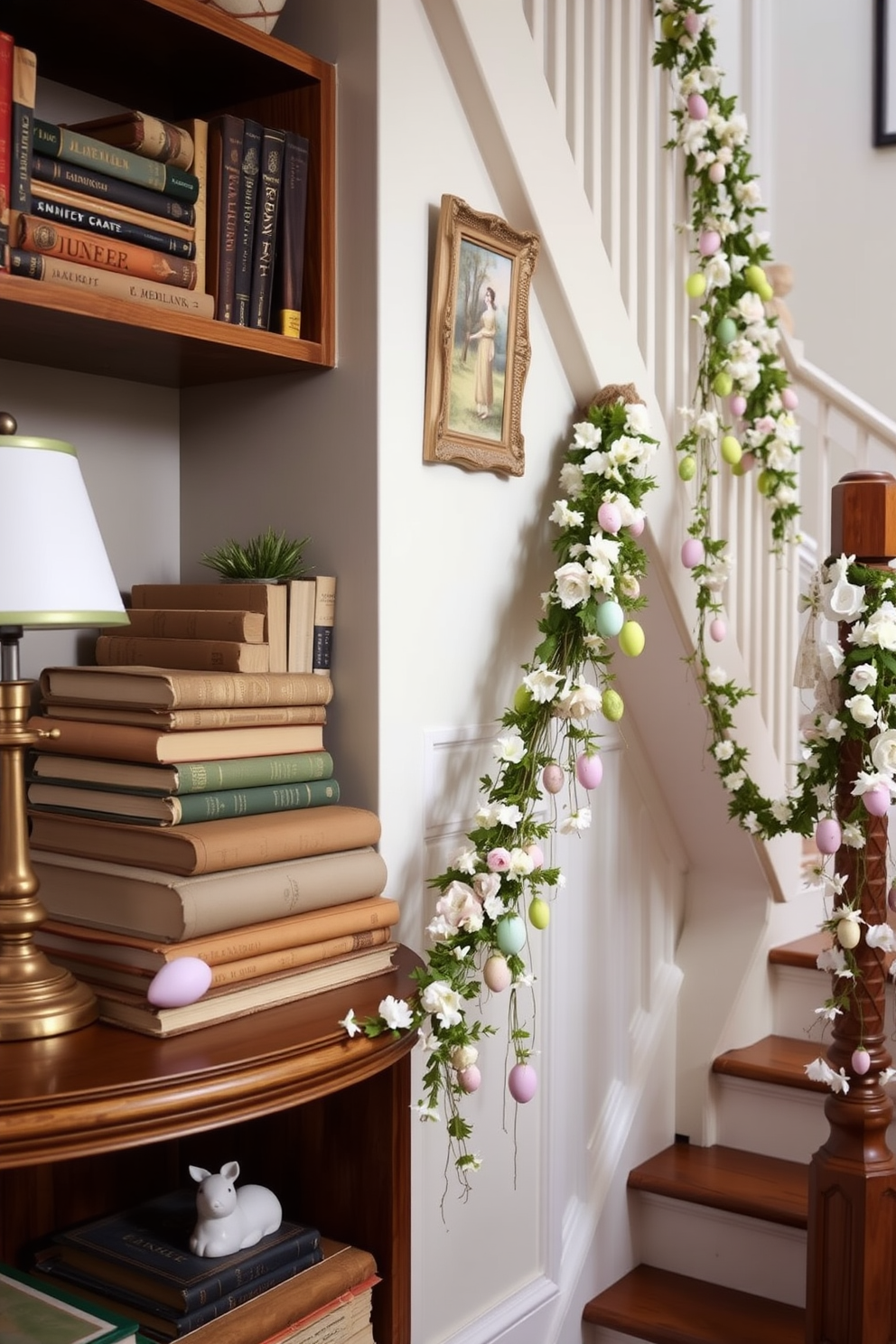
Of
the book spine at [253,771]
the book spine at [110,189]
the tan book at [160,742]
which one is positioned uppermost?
the book spine at [110,189]

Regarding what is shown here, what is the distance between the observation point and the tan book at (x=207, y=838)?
4.61 ft

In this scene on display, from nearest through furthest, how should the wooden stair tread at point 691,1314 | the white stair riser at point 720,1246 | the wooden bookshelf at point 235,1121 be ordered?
1. the wooden bookshelf at point 235,1121
2. the wooden stair tread at point 691,1314
3. the white stair riser at point 720,1246

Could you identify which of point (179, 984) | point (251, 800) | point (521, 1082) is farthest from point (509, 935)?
point (179, 984)

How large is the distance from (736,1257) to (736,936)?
0.61m

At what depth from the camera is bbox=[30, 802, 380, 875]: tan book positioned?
141cm

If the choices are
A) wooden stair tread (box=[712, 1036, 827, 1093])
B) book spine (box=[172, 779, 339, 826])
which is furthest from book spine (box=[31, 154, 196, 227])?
wooden stair tread (box=[712, 1036, 827, 1093])

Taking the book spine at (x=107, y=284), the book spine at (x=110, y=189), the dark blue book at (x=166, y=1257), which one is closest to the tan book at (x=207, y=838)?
the dark blue book at (x=166, y=1257)

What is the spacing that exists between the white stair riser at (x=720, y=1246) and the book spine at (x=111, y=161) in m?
1.97

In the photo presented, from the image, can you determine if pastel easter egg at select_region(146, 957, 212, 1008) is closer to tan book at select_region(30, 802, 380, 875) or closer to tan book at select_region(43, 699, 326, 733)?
tan book at select_region(30, 802, 380, 875)

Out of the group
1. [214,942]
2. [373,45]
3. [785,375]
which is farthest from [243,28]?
[785,375]

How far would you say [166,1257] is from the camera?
1.57 m

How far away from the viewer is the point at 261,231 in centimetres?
171

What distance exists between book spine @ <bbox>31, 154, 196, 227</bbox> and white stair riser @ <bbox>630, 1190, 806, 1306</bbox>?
195cm

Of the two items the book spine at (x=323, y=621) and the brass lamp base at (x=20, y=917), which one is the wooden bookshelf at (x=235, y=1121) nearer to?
the brass lamp base at (x=20, y=917)
